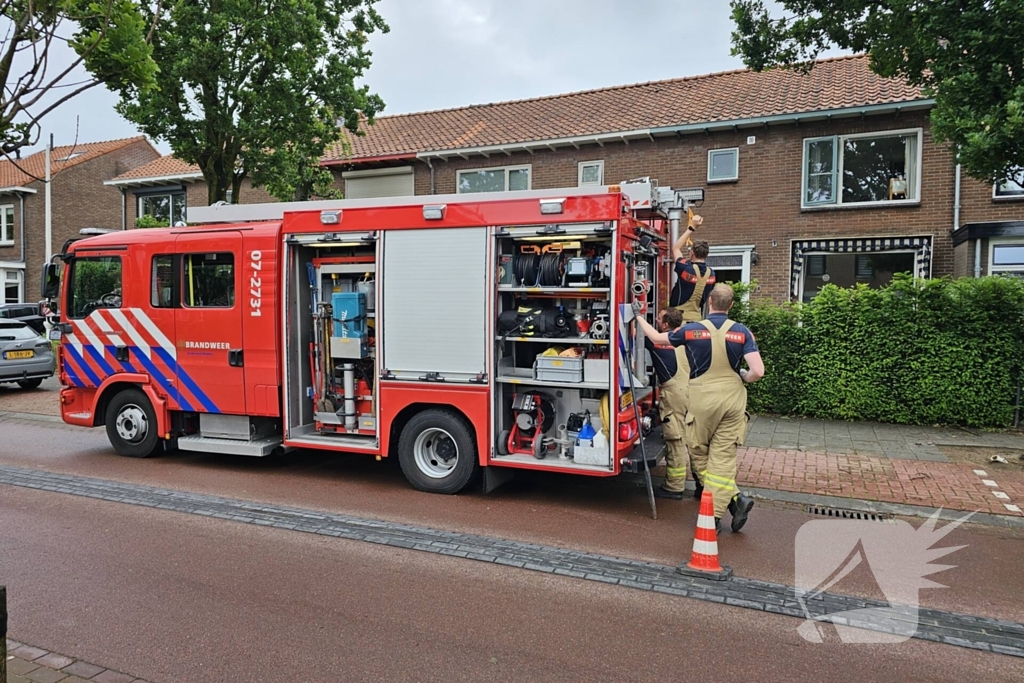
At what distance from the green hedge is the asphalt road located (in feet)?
14.8

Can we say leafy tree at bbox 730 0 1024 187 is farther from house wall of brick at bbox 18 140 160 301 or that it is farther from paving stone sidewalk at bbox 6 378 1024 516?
house wall of brick at bbox 18 140 160 301

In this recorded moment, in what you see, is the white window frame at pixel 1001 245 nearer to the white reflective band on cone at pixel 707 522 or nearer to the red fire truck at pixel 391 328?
the red fire truck at pixel 391 328

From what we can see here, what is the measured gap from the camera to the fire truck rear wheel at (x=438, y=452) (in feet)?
22.8

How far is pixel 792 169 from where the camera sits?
54.1 ft

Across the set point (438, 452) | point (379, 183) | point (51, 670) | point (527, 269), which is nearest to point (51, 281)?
point (438, 452)

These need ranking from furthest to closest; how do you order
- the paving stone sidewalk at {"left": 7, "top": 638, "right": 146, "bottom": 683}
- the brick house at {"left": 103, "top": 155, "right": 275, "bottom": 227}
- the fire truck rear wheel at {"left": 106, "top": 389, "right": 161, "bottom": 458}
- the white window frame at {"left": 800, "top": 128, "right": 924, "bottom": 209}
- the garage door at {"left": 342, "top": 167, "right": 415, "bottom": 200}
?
the brick house at {"left": 103, "top": 155, "right": 275, "bottom": 227}, the garage door at {"left": 342, "top": 167, "right": 415, "bottom": 200}, the white window frame at {"left": 800, "top": 128, "right": 924, "bottom": 209}, the fire truck rear wheel at {"left": 106, "top": 389, "right": 161, "bottom": 458}, the paving stone sidewalk at {"left": 7, "top": 638, "right": 146, "bottom": 683}

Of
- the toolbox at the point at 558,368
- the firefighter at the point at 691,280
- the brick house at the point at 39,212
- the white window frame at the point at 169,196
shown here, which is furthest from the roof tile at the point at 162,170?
the toolbox at the point at 558,368

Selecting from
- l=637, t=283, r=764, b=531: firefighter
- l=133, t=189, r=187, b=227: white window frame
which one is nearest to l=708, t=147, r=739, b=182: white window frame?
l=637, t=283, r=764, b=531: firefighter

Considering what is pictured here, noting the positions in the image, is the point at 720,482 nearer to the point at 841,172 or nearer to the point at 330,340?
the point at 330,340

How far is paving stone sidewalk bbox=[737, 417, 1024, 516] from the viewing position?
7.18 meters

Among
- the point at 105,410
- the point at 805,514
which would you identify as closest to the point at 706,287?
the point at 805,514

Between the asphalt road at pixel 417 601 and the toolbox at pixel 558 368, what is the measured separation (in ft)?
3.92

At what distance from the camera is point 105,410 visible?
356 inches

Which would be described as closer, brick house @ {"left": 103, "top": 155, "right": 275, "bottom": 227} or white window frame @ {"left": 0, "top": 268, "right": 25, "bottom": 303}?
brick house @ {"left": 103, "top": 155, "right": 275, "bottom": 227}
